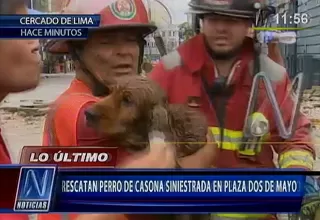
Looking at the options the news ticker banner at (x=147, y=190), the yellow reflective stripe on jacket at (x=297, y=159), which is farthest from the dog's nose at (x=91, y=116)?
the yellow reflective stripe on jacket at (x=297, y=159)

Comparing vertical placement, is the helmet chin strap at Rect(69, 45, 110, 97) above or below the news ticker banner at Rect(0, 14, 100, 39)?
below

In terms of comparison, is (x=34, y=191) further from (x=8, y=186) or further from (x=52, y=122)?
(x=52, y=122)

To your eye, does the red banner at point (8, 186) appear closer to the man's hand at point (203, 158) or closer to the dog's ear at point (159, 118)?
the dog's ear at point (159, 118)

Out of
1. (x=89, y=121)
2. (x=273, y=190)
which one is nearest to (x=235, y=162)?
(x=273, y=190)

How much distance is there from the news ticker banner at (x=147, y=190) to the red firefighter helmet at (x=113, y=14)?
0.57 m

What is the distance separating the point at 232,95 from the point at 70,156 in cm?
79

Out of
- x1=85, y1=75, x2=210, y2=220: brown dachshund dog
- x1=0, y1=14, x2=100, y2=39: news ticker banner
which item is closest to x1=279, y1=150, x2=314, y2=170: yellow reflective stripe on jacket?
x1=85, y1=75, x2=210, y2=220: brown dachshund dog

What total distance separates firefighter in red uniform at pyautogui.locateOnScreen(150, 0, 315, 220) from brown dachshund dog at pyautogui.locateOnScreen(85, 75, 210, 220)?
0.18ft

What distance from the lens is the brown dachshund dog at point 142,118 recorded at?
281 centimetres

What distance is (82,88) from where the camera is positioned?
→ 285 cm

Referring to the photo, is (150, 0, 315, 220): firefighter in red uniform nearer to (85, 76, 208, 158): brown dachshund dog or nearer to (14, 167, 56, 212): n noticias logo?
(85, 76, 208, 158): brown dachshund dog

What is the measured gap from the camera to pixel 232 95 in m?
2.87

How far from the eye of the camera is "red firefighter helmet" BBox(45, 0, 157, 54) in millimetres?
2785

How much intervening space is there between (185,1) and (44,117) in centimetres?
82
